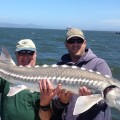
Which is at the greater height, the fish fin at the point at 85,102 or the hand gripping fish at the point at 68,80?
the hand gripping fish at the point at 68,80

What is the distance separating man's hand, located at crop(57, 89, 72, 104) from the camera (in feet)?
18.3

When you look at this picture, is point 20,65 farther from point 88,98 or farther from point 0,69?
point 88,98

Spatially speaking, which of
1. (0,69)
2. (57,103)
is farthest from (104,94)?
(0,69)

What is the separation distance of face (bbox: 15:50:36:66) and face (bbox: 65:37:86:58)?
2.11 ft

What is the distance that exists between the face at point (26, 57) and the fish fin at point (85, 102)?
114 centimetres

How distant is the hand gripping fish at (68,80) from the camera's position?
5184 mm

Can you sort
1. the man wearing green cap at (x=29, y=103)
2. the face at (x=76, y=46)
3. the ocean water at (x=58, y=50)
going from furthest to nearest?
1. the ocean water at (x=58, y=50)
2. the face at (x=76, y=46)
3. the man wearing green cap at (x=29, y=103)

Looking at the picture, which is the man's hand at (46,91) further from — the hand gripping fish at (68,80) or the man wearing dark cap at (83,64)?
the man wearing dark cap at (83,64)

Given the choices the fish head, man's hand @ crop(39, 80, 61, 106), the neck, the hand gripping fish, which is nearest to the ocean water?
the neck

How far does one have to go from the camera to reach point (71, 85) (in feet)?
17.8

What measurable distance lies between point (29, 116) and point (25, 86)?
1.83 ft

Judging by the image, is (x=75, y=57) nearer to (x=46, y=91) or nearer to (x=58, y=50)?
(x=46, y=91)

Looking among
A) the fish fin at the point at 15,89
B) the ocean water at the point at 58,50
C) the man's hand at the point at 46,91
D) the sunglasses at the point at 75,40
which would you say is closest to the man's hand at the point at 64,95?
the man's hand at the point at 46,91

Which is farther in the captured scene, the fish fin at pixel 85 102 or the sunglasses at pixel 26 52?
the sunglasses at pixel 26 52
